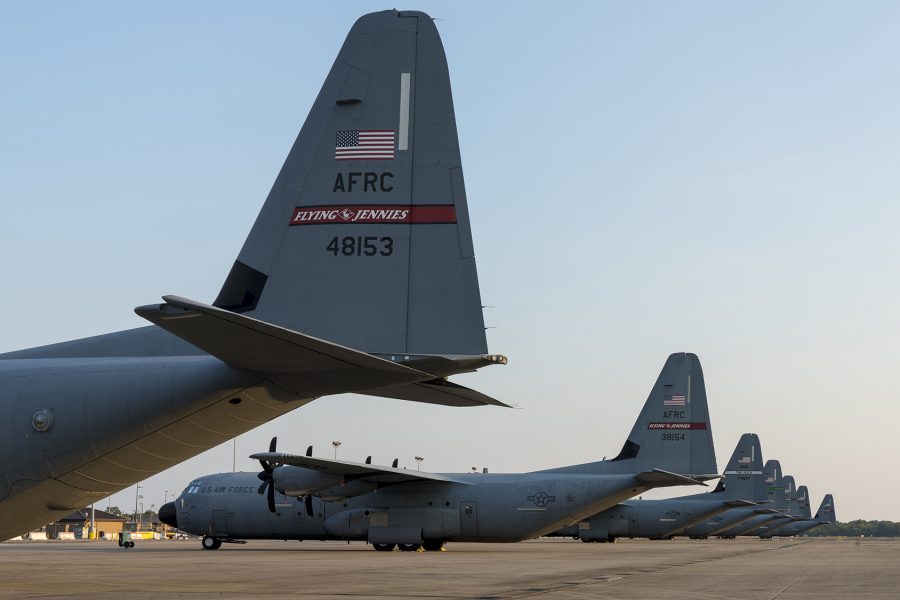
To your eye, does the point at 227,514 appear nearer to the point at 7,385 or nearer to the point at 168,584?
the point at 168,584

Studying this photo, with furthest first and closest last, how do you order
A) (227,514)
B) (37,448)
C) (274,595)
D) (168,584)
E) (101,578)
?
(227,514) < (101,578) < (168,584) < (274,595) < (37,448)

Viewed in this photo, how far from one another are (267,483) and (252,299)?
25.0 m

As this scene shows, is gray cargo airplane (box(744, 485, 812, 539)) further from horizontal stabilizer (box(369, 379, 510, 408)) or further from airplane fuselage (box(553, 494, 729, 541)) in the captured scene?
horizontal stabilizer (box(369, 379, 510, 408))

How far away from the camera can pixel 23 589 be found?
15.8 meters

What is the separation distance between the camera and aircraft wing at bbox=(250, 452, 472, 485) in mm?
31869

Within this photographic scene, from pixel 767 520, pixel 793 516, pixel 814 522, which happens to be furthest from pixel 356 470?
pixel 814 522

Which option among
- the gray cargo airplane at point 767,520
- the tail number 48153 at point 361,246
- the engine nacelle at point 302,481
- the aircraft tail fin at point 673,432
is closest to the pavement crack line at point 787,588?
the tail number 48153 at point 361,246

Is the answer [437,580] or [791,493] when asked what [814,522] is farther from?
[437,580]

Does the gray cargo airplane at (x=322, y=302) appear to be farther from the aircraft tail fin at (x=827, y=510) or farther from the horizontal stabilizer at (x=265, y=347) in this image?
the aircraft tail fin at (x=827, y=510)

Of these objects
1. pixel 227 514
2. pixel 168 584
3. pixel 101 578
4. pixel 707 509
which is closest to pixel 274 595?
pixel 168 584

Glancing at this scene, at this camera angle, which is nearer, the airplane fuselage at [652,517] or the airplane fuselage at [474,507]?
the airplane fuselage at [474,507]

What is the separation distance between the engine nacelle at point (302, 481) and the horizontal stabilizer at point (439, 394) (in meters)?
21.4

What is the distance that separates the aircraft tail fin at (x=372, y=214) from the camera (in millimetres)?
12812

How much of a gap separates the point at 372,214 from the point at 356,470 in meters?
23.1
